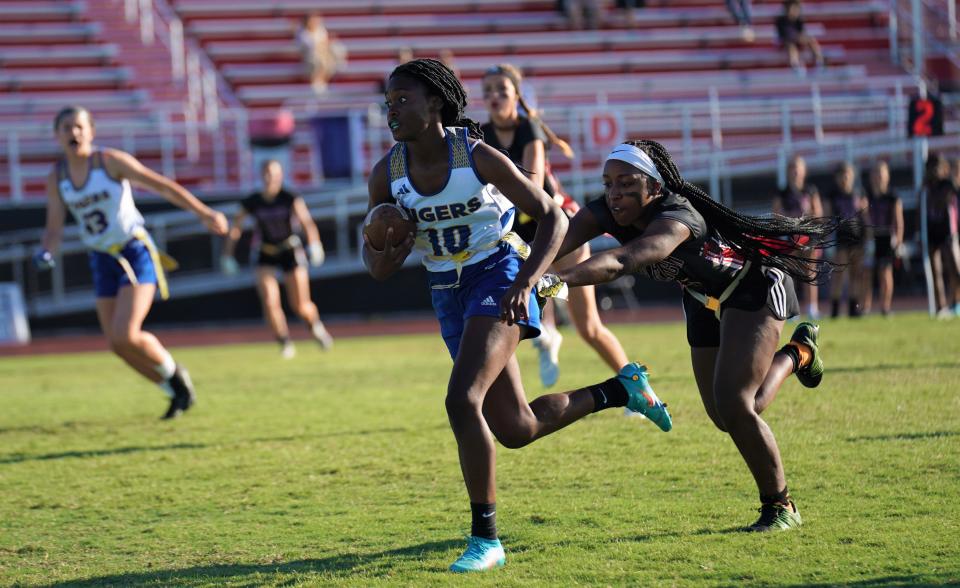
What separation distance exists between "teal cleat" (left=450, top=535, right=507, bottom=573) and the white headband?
64.7 inches

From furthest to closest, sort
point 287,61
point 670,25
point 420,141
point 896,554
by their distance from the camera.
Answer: point 670,25 < point 287,61 < point 420,141 < point 896,554

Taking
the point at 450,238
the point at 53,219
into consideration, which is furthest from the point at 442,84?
the point at 53,219

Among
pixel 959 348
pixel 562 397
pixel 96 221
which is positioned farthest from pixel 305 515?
pixel 959 348

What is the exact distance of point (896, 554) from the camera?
15.8 ft

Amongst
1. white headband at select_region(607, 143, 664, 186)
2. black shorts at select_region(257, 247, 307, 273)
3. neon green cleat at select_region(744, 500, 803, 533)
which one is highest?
white headband at select_region(607, 143, 664, 186)

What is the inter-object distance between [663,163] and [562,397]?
3.63ft

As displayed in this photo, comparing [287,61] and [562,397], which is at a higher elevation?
[287,61]

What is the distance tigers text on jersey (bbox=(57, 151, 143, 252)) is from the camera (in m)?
9.37

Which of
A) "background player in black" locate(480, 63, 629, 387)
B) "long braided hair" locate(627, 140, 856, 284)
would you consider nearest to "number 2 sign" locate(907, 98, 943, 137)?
"background player in black" locate(480, 63, 629, 387)

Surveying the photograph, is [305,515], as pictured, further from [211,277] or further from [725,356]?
[211,277]

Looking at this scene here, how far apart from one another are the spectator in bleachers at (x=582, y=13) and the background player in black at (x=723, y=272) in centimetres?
2232

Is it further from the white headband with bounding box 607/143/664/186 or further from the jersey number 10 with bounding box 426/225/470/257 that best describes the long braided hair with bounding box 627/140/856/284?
the jersey number 10 with bounding box 426/225/470/257

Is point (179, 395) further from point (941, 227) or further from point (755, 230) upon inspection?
point (941, 227)

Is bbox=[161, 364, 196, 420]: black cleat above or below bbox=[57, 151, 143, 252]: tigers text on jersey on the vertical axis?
below
